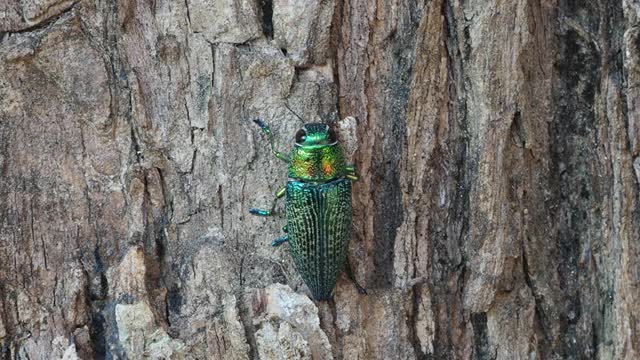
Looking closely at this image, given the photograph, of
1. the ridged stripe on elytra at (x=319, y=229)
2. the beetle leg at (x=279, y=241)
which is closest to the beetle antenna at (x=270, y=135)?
the ridged stripe on elytra at (x=319, y=229)

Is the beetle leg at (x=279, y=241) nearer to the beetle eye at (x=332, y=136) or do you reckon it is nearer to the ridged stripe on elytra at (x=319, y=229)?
the ridged stripe on elytra at (x=319, y=229)

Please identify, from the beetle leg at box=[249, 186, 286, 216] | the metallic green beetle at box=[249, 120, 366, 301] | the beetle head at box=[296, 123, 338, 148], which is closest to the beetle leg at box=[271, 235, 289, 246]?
the metallic green beetle at box=[249, 120, 366, 301]

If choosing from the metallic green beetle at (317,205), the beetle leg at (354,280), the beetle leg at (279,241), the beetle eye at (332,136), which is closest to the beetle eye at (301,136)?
the metallic green beetle at (317,205)

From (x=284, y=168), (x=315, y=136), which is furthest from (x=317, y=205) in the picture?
(x=315, y=136)

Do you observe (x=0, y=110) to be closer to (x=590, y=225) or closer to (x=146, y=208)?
(x=146, y=208)

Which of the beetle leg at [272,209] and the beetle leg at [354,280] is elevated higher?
the beetle leg at [272,209]

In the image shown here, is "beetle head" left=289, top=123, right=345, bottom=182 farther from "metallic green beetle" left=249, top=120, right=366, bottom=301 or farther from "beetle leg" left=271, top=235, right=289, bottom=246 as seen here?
"beetle leg" left=271, top=235, right=289, bottom=246

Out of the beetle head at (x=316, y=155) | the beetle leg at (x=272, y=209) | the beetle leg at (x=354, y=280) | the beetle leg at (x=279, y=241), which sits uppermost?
the beetle head at (x=316, y=155)

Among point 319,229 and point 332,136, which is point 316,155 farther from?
point 319,229
